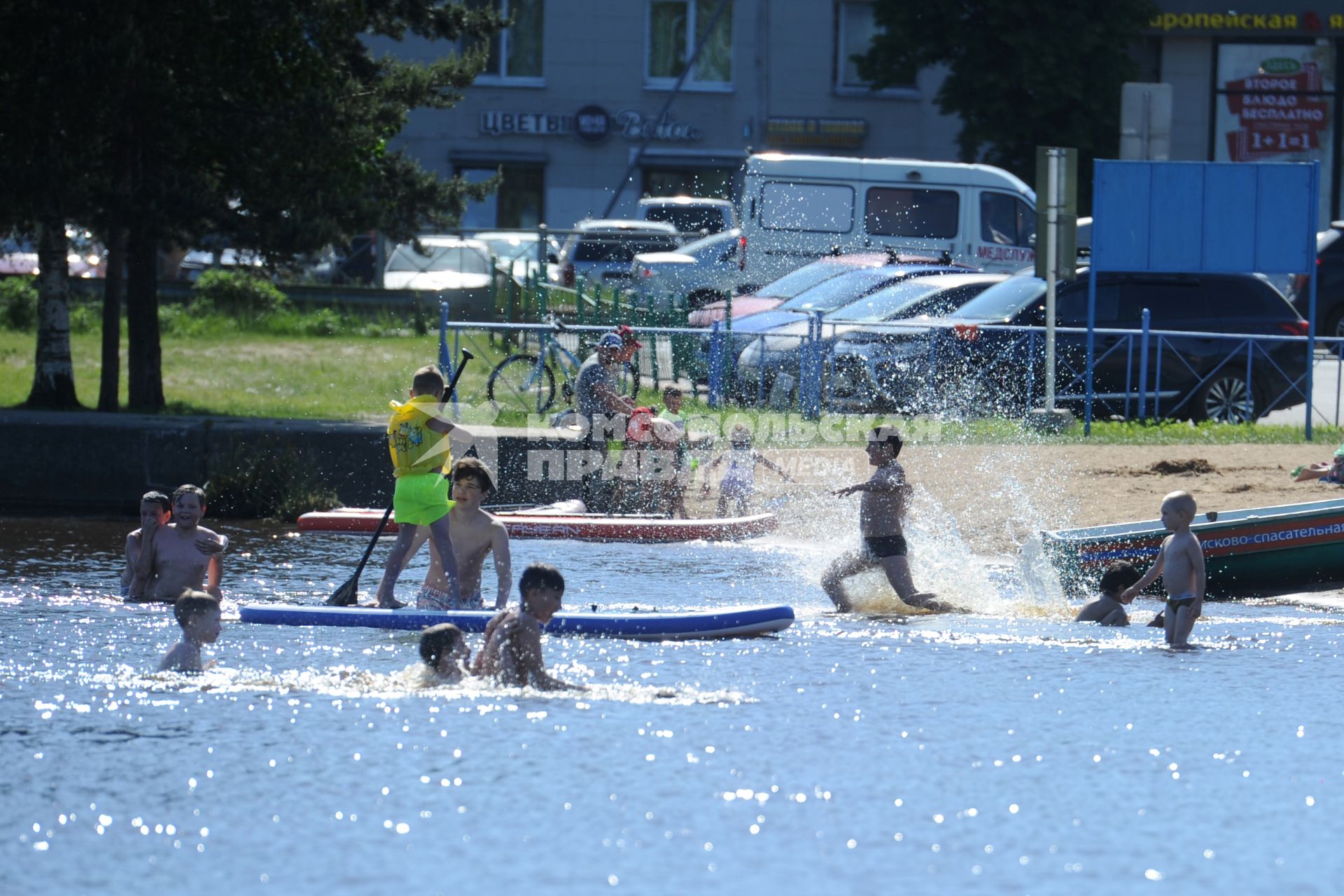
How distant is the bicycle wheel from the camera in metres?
20.0

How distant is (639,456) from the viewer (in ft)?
50.8

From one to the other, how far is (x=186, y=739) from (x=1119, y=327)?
1314 centimetres

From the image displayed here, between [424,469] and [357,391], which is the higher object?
[357,391]

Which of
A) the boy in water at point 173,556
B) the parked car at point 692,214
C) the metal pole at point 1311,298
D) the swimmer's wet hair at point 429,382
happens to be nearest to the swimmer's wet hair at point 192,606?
the boy in water at point 173,556

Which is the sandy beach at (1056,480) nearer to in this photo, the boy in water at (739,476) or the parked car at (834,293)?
the boy in water at (739,476)

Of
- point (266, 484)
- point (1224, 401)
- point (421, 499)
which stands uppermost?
point (1224, 401)

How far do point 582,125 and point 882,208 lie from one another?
1640 centimetres

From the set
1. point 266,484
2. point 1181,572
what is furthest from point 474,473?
point 266,484

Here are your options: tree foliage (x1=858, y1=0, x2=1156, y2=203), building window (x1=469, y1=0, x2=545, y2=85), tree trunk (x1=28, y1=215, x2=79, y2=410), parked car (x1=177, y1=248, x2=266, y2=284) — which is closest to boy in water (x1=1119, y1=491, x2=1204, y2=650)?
tree trunk (x1=28, y1=215, x2=79, y2=410)

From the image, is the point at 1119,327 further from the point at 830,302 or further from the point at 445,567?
the point at 445,567

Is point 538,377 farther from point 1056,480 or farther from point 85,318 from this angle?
point 85,318

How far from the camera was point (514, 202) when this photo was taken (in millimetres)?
41469

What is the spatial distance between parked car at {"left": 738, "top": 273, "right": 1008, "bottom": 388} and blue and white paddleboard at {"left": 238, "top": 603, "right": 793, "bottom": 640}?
27.0ft

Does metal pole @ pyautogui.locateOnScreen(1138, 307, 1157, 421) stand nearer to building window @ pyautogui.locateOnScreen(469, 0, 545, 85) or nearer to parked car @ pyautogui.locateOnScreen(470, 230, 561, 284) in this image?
parked car @ pyautogui.locateOnScreen(470, 230, 561, 284)
